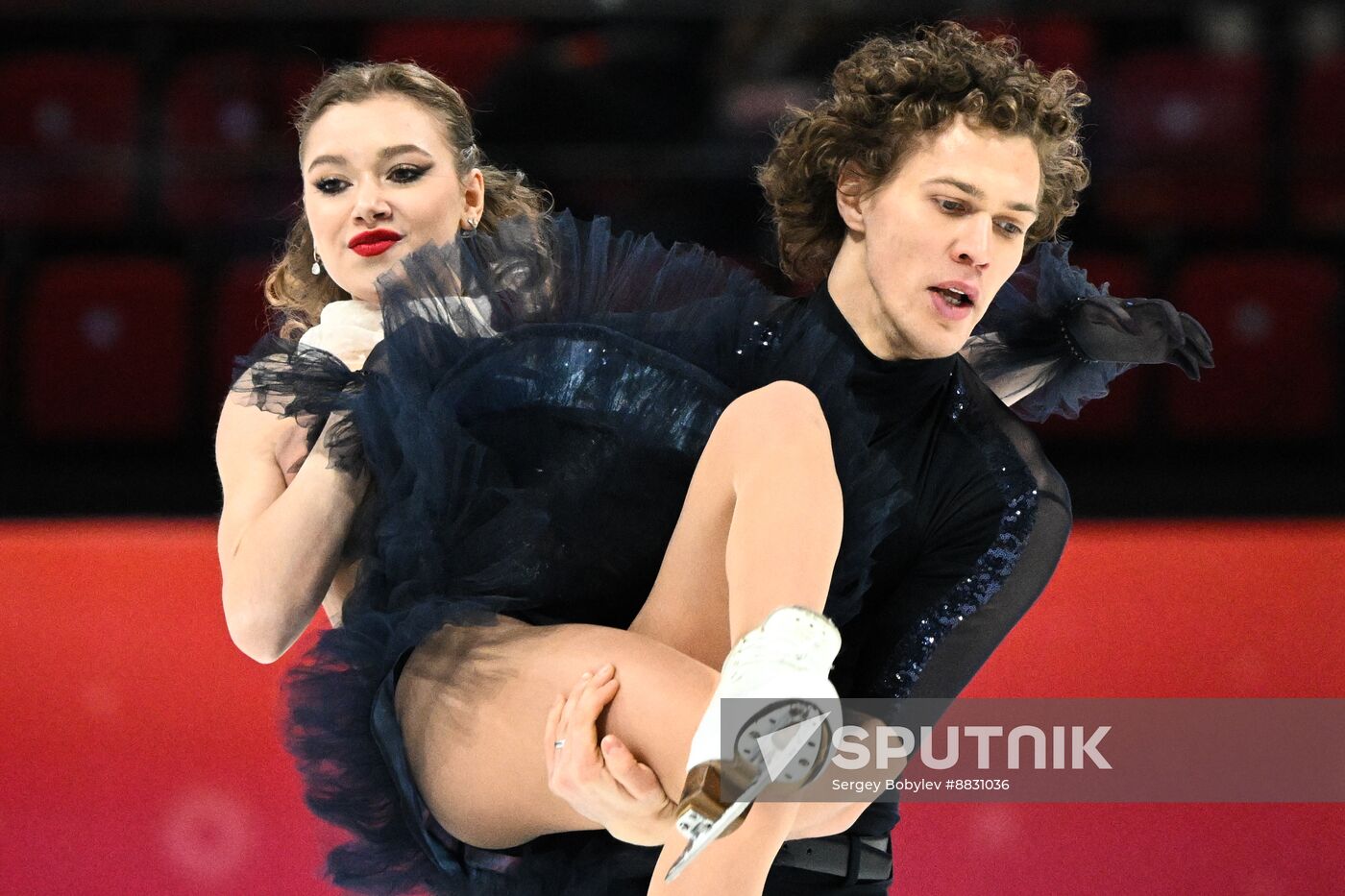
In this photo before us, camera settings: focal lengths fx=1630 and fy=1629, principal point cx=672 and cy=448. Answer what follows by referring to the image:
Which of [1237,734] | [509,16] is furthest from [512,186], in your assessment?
[509,16]

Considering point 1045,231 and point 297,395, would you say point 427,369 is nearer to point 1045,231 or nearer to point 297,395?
point 297,395

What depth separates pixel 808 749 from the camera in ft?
4.14

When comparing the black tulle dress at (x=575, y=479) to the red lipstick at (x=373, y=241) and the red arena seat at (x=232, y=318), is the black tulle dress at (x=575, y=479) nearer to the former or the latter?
the red lipstick at (x=373, y=241)

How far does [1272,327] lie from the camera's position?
3.43 metres

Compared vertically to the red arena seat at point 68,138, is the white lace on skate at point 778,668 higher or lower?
lower

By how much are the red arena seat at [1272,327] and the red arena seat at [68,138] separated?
90.4 inches

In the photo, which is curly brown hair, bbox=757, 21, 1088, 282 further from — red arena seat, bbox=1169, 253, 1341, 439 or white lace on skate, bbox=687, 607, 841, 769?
red arena seat, bbox=1169, 253, 1341, 439

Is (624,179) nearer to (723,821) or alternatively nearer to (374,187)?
(374,187)

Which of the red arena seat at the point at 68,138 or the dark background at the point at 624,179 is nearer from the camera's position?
the dark background at the point at 624,179

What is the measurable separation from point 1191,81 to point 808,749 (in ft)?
9.11

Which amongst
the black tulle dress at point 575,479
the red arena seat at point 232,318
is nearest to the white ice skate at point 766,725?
the black tulle dress at point 575,479

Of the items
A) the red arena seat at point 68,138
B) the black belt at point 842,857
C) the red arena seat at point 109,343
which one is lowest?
the black belt at point 842,857

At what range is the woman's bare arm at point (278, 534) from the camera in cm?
154

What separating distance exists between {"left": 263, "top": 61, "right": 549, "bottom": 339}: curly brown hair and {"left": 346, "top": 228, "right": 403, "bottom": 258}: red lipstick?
0.42ft
